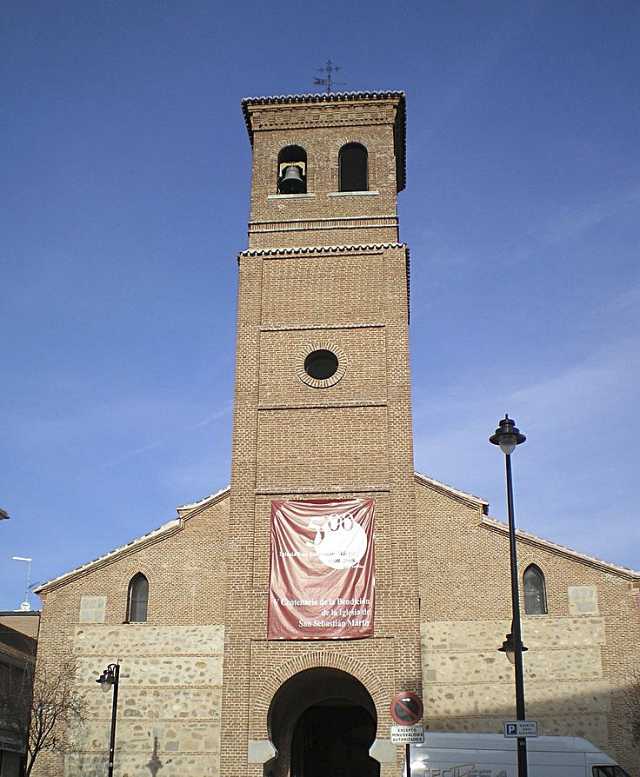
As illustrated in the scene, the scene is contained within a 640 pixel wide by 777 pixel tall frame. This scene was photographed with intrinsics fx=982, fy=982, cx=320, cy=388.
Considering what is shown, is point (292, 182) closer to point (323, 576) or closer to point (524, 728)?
point (323, 576)

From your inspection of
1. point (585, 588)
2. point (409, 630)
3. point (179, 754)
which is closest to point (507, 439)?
point (409, 630)

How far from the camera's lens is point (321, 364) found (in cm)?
2630

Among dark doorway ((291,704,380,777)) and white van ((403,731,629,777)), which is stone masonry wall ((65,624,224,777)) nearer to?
dark doorway ((291,704,380,777))

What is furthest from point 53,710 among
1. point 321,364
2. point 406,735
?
point 406,735

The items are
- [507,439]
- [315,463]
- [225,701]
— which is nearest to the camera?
[507,439]

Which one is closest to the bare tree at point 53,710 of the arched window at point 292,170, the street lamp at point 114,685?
the street lamp at point 114,685

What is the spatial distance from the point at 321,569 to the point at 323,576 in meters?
0.18

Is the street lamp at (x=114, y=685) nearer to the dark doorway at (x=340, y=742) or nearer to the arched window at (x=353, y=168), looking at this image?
the dark doorway at (x=340, y=742)

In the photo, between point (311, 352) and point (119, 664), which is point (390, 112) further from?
point (119, 664)

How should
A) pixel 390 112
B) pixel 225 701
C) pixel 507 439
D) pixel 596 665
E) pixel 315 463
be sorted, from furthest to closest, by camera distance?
pixel 390 112 → pixel 596 665 → pixel 315 463 → pixel 225 701 → pixel 507 439

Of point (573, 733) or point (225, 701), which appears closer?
point (225, 701)

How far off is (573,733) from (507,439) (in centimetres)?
1186

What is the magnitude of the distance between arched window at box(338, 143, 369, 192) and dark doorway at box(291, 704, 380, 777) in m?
15.2

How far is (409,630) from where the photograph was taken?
23062 mm
